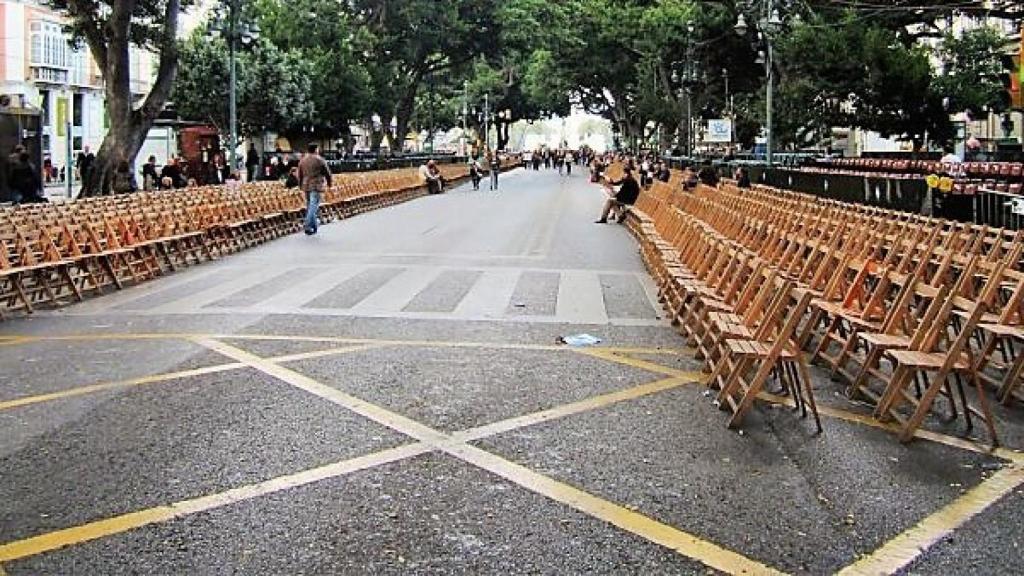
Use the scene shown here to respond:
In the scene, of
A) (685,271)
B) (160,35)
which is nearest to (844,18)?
(160,35)

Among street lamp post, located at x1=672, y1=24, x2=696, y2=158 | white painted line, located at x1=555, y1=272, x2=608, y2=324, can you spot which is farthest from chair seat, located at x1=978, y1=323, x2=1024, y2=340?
street lamp post, located at x1=672, y1=24, x2=696, y2=158

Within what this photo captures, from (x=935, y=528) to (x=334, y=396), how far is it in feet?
12.7

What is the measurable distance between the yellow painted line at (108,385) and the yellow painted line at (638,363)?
2678 mm

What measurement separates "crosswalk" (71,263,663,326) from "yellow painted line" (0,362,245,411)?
288 cm

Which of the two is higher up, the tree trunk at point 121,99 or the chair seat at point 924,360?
the tree trunk at point 121,99

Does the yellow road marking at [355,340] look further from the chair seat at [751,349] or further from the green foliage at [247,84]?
the green foliage at [247,84]

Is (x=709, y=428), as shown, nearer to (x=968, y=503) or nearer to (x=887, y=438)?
(x=887, y=438)

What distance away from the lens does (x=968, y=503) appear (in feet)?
17.6

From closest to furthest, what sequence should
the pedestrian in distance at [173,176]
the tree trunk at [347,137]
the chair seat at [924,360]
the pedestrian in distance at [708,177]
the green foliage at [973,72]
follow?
the chair seat at [924,360] < the pedestrian in distance at [708,177] < the pedestrian in distance at [173,176] < the green foliage at [973,72] < the tree trunk at [347,137]

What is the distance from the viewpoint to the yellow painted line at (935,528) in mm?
4523

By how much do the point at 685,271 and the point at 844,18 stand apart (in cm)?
2278

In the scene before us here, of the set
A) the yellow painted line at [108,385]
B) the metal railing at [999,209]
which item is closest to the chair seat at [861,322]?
the yellow painted line at [108,385]

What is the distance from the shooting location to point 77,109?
56031 mm

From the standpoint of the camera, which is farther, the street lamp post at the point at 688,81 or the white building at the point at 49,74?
the white building at the point at 49,74
